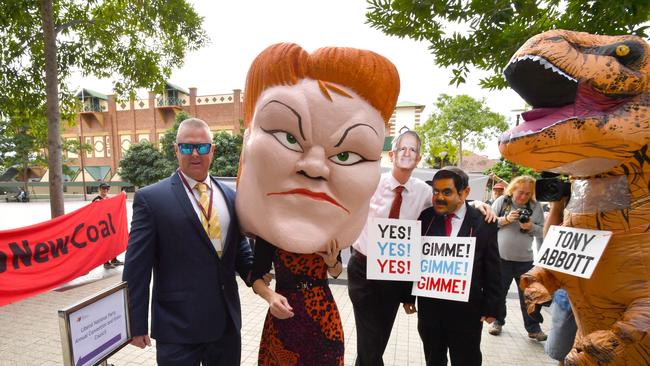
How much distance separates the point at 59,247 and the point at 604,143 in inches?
231

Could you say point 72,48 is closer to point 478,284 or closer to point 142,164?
point 478,284

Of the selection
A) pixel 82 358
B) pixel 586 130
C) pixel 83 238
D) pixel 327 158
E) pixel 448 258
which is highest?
pixel 586 130

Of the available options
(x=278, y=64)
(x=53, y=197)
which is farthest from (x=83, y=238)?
(x=278, y=64)

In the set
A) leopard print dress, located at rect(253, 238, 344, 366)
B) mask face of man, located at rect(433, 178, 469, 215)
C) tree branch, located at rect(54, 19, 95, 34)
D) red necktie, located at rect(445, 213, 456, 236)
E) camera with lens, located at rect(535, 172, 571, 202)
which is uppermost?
tree branch, located at rect(54, 19, 95, 34)

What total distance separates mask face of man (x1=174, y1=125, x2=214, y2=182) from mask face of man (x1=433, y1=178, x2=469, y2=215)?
1510 millimetres

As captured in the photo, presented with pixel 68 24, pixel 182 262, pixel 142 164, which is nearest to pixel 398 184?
pixel 182 262

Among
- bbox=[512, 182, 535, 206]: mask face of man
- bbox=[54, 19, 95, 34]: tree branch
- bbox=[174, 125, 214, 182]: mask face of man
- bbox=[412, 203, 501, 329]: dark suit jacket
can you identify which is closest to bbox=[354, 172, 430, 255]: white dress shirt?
bbox=[412, 203, 501, 329]: dark suit jacket

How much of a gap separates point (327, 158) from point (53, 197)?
5835 mm

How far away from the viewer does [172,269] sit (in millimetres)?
1914

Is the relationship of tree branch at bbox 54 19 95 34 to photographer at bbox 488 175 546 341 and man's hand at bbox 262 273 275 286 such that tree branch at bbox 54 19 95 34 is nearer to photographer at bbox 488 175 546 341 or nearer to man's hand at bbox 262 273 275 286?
man's hand at bbox 262 273 275 286

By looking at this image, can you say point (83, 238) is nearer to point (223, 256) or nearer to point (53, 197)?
point (53, 197)

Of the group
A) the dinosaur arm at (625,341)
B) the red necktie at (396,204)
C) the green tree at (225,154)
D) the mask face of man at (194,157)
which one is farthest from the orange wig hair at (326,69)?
the green tree at (225,154)

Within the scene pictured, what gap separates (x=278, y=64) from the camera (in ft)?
5.66

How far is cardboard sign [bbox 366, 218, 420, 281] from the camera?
232 cm
